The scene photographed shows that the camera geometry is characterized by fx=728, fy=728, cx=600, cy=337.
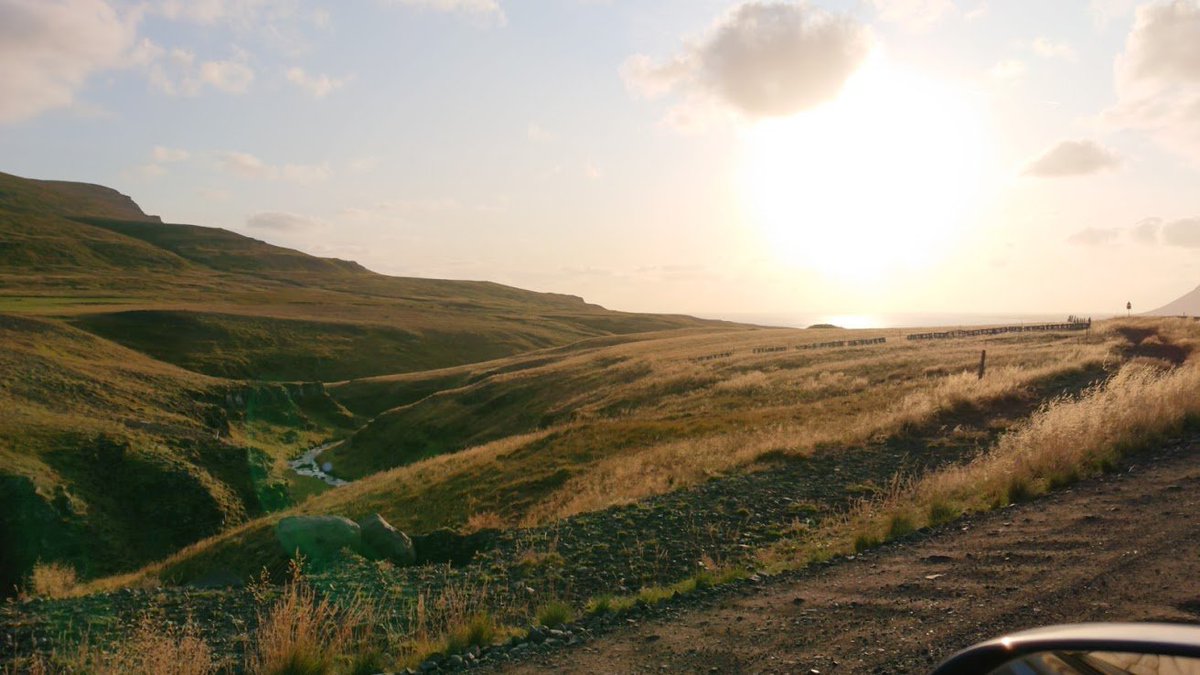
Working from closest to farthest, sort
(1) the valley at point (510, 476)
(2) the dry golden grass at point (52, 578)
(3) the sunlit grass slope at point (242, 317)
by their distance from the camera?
(1) the valley at point (510, 476), (2) the dry golden grass at point (52, 578), (3) the sunlit grass slope at point (242, 317)

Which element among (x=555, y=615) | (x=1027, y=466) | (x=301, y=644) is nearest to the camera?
(x=301, y=644)

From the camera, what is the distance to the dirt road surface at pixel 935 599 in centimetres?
716

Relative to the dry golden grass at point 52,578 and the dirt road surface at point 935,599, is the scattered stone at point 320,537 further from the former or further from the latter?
the dry golden grass at point 52,578

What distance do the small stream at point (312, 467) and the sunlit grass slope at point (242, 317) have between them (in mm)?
33199

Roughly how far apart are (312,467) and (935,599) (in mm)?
50672

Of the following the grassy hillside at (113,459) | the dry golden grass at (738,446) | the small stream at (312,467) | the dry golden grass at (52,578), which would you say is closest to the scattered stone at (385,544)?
the dry golden grass at (738,446)

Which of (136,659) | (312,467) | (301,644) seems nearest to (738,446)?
(301,644)

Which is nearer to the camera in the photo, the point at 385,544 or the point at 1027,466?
the point at 1027,466

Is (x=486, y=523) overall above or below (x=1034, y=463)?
below

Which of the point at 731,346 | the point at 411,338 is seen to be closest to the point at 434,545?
the point at 731,346

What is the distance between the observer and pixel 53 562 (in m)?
28.2

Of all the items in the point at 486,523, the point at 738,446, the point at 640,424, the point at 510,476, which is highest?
the point at 738,446

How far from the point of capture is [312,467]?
171 ft

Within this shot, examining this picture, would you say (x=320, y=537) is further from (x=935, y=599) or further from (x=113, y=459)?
(x=113, y=459)
